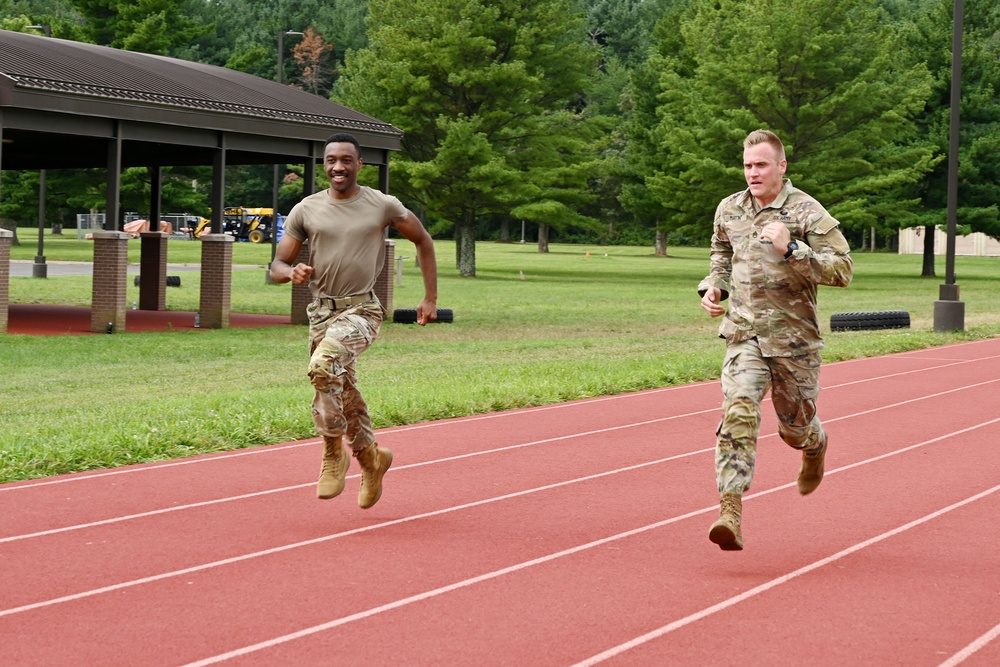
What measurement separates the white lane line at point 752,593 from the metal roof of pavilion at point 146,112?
16.7 metres

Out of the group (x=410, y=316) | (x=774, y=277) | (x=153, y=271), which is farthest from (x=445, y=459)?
(x=153, y=271)

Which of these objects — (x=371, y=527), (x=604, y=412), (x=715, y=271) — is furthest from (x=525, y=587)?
(x=604, y=412)

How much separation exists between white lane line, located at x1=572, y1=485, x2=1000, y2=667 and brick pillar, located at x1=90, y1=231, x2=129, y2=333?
1759 centimetres

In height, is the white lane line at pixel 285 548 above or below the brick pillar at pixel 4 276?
below

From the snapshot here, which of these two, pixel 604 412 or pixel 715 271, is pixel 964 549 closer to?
pixel 715 271

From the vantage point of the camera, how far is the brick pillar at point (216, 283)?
2548cm

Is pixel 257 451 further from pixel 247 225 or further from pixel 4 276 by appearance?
pixel 247 225

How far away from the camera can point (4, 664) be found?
521 centimetres

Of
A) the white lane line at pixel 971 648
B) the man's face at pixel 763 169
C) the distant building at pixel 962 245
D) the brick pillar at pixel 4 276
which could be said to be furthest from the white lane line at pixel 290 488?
the distant building at pixel 962 245

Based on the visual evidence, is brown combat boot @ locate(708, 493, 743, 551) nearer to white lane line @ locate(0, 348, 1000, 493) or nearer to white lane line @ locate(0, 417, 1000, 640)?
white lane line @ locate(0, 417, 1000, 640)

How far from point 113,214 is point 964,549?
1905cm

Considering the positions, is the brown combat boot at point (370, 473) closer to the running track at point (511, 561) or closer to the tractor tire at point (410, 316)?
→ the running track at point (511, 561)

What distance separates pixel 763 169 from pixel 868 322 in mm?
19637

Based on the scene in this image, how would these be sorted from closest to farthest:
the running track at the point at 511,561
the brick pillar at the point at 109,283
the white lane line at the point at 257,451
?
1. the running track at the point at 511,561
2. the white lane line at the point at 257,451
3. the brick pillar at the point at 109,283
